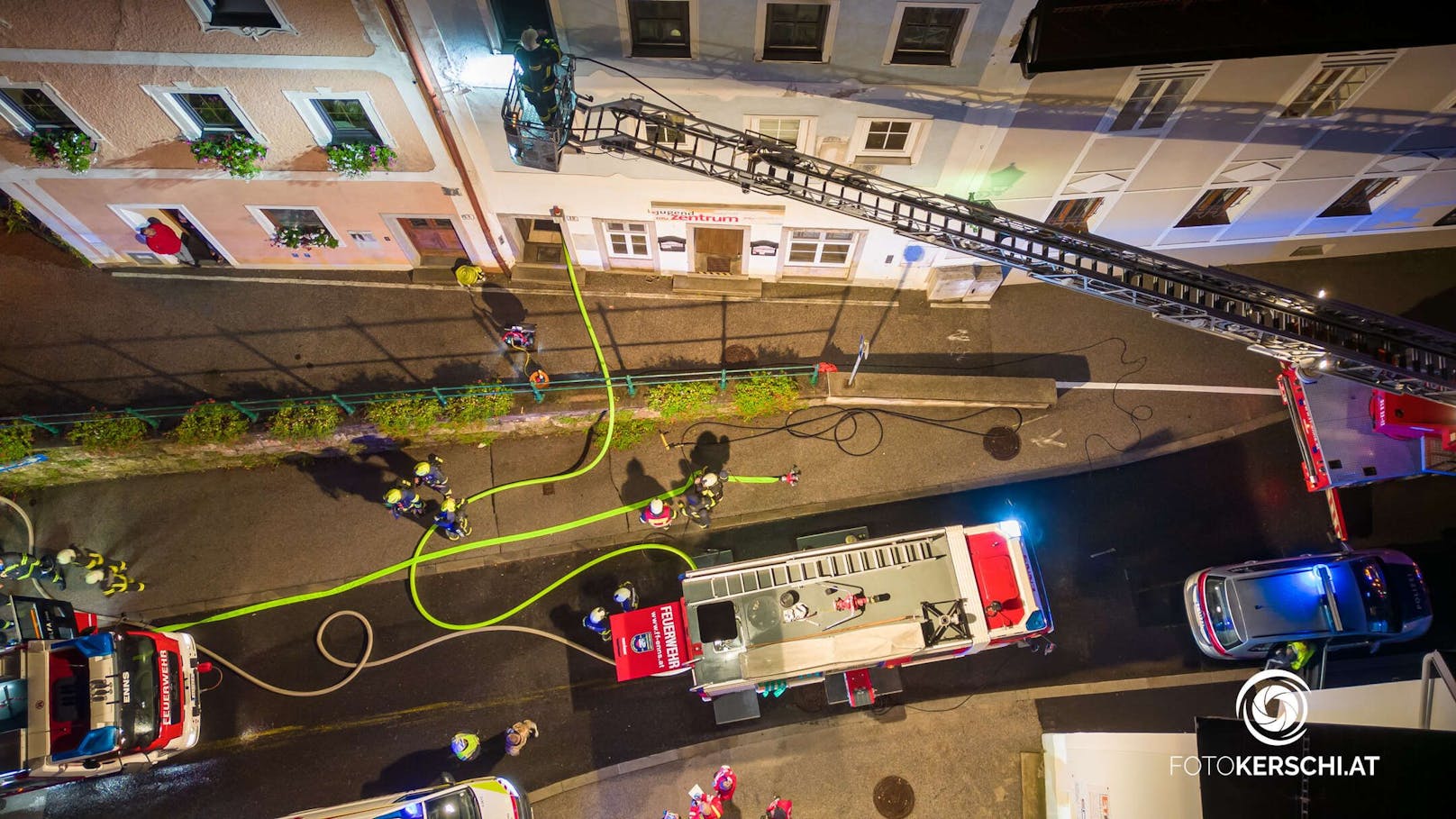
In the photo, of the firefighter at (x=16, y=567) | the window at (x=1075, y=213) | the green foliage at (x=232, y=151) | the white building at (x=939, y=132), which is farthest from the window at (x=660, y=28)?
the firefighter at (x=16, y=567)

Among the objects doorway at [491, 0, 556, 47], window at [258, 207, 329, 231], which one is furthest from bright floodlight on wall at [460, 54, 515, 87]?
window at [258, 207, 329, 231]

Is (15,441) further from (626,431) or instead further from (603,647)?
(603,647)

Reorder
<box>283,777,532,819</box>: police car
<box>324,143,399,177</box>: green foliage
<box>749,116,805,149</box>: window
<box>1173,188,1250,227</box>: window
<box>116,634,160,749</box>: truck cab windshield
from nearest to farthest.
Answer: <box>283,777,532,819</box>: police car → <box>116,634,160,749</box>: truck cab windshield → <box>749,116,805,149</box>: window → <box>324,143,399,177</box>: green foliage → <box>1173,188,1250,227</box>: window

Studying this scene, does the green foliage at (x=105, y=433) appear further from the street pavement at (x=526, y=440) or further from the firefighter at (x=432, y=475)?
the firefighter at (x=432, y=475)

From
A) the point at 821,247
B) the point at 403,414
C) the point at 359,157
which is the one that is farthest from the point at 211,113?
the point at 821,247

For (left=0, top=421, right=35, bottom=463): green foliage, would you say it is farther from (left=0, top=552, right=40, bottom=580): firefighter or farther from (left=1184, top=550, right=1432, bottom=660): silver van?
(left=1184, top=550, right=1432, bottom=660): silver van

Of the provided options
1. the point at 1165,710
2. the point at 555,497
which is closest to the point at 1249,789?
the point at 1165,710

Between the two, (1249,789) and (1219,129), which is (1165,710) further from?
(1219,129)
